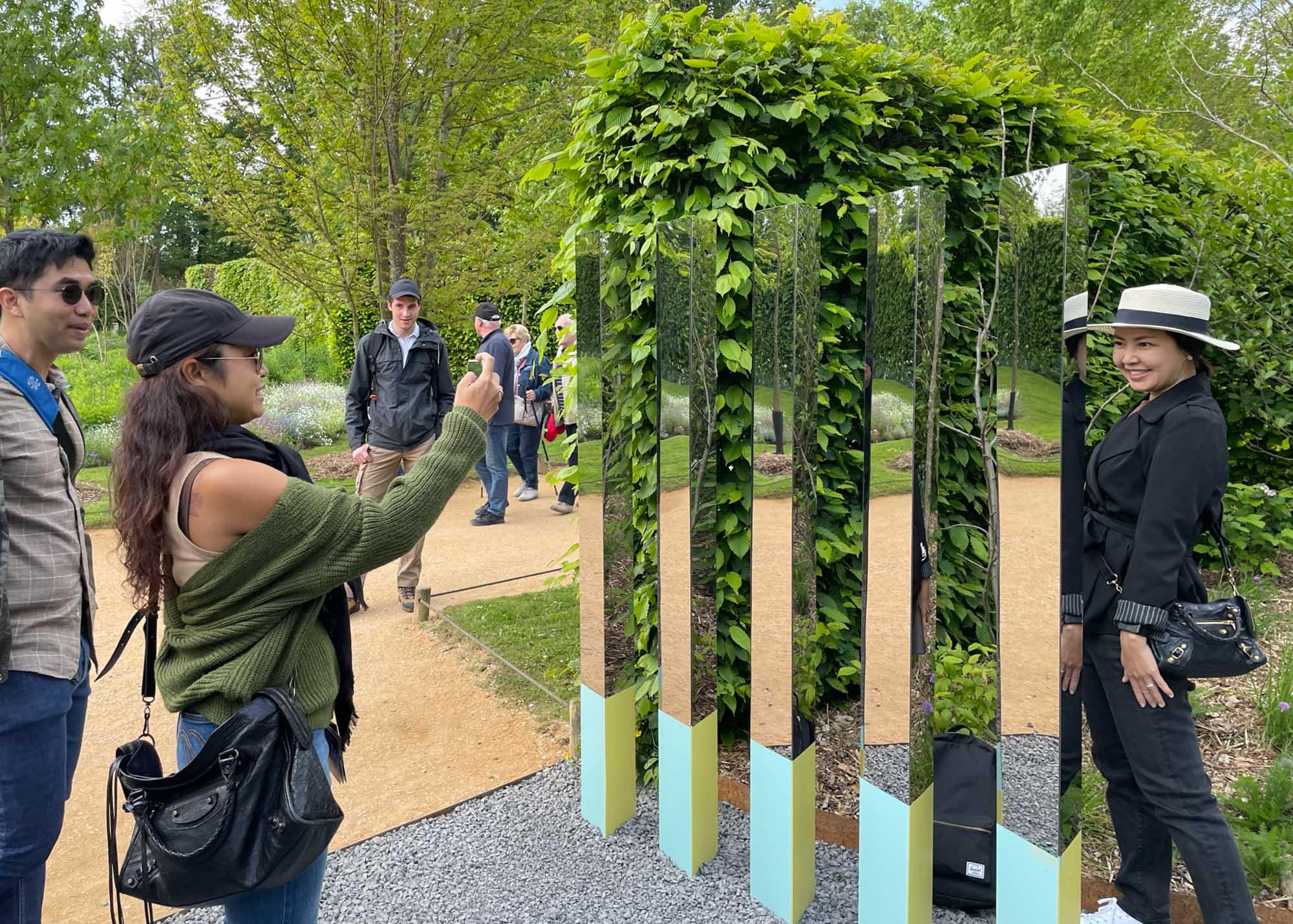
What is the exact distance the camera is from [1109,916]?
2627 millimetres

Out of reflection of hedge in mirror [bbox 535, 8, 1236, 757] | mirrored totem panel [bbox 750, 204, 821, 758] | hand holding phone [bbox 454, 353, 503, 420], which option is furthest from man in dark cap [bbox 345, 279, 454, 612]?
hand holding phone [bbox 454, 353, 503, 420]

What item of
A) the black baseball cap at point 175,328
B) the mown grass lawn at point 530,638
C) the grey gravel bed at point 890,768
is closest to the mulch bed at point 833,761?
the grey gravel bed at point 890,768

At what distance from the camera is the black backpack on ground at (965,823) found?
2.71 m

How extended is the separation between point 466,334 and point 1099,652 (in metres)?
13.9

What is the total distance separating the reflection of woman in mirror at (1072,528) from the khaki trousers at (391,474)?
4.53 meters

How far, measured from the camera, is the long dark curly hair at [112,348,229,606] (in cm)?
180

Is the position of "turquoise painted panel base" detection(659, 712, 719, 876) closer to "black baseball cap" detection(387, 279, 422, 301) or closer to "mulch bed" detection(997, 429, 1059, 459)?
"mulch bed" detection(997, 429, 1059, 459)

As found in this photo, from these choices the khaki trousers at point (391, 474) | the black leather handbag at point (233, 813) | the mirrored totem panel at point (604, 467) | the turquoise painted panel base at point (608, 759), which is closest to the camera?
the black leather handbag at point (233, 813)

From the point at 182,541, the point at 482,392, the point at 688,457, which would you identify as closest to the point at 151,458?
the point at 182,541

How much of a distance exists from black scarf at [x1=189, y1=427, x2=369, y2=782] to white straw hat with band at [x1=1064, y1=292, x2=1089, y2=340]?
1787 mm

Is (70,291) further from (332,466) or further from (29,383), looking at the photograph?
(332,466)

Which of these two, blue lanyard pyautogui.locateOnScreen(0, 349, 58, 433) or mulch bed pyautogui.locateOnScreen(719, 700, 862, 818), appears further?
mulch bed pyautogui.locateOnScreen(719, 700, 862, 818)

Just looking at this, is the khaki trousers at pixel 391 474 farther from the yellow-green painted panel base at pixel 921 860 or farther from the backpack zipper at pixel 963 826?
the yellow-green painted panel base at pixel 921 860

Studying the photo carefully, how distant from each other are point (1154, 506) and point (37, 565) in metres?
2.88
